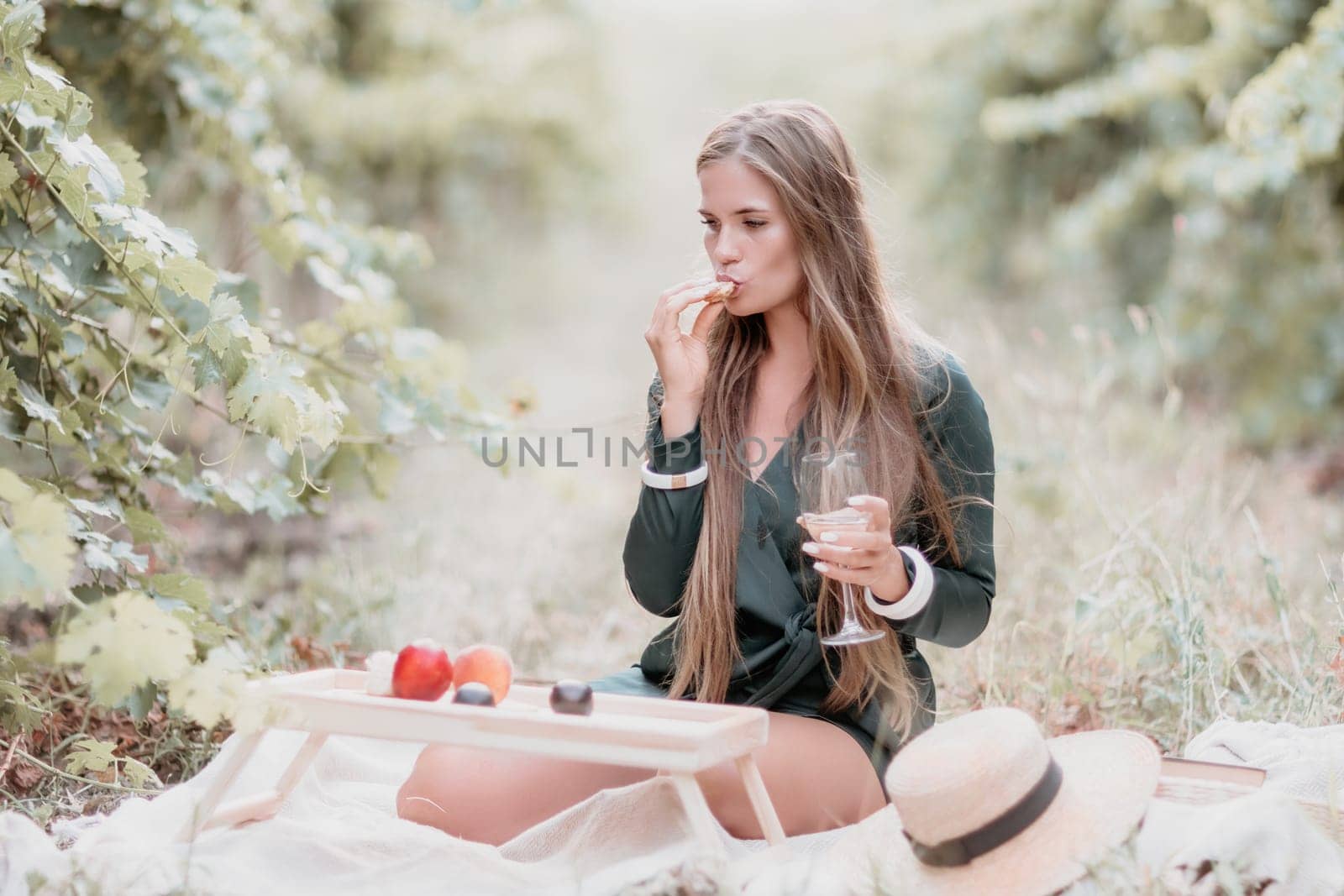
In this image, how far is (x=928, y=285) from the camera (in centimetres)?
1081

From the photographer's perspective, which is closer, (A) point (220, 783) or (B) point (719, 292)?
(A) point (220, 783)

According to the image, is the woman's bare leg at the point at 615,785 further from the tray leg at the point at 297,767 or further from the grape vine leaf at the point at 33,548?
the grape vine leaf at the point at 33,548

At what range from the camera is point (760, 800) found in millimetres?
2469

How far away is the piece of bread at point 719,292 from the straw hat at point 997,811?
107cm

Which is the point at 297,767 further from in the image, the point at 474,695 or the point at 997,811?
the point at 997,811

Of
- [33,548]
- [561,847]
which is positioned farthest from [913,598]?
[33,548]

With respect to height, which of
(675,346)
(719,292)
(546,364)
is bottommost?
(546,364)

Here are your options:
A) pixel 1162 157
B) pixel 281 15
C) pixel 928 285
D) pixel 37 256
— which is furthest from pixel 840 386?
pixel 928 285

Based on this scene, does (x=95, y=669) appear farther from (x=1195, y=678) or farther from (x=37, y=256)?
(x=1195, y=678)

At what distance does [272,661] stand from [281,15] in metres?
2.53

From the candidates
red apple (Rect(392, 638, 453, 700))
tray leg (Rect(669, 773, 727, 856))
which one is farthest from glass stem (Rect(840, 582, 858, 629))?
red apple (Rect(392, 638, 453, 700))

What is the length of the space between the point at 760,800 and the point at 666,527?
68cm

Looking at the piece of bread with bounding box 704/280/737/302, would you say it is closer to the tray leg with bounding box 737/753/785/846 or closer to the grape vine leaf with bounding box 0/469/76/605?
the tray leg with bounding box 737/753/785/846

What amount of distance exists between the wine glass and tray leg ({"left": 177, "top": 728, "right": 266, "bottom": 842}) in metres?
1.14
